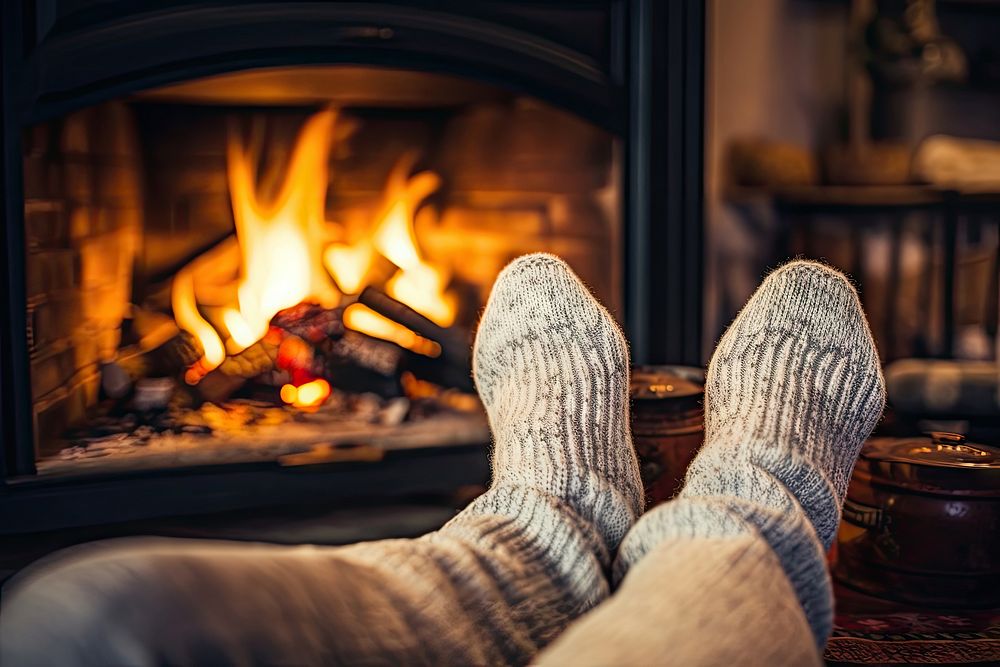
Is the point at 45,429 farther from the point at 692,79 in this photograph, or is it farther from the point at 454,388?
the point at 692,79

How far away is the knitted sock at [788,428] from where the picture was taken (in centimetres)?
70

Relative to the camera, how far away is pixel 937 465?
96cm

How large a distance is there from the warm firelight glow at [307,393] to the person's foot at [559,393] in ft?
0.97

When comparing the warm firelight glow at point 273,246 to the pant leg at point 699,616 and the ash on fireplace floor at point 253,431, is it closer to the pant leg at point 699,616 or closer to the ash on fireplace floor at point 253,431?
the ash on fireplace floor at point 253,431

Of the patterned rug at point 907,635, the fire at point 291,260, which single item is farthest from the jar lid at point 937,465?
the fire at point 291,260

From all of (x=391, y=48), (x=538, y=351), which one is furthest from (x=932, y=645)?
(x=391, y=48)

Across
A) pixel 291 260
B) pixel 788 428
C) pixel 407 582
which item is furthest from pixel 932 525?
pixel 291 260

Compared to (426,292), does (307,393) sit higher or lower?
lower

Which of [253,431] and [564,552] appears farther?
[253,431]

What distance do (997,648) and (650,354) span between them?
1.90 feet

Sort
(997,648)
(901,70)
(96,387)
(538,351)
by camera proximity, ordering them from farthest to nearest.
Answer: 1. (901,70)
2. (96,387)
3. (538,351)
4. (997,648)

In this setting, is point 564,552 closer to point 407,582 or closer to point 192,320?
point 407,582

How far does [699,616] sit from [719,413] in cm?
49

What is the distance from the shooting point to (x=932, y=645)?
95 cm
